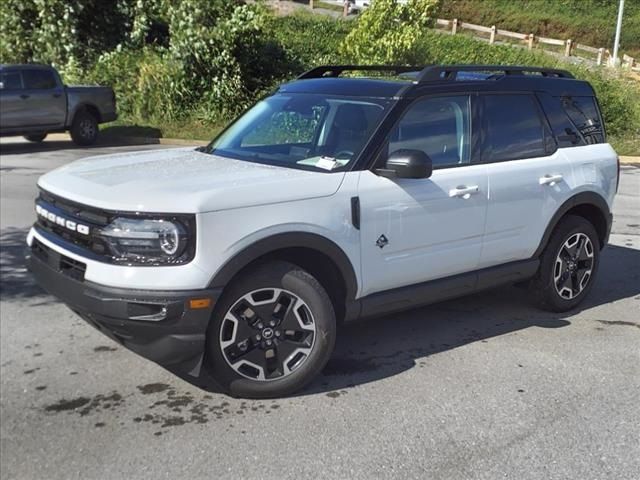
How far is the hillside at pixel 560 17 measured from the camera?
140 ft

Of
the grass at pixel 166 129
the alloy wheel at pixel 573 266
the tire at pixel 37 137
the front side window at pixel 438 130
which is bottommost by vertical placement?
the tire at pixel 37 137

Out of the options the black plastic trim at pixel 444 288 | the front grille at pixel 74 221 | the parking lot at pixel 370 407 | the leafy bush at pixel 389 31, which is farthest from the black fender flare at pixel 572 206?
the leafy bush at pixel 389 31

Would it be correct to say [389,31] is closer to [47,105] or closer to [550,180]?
[47,105]

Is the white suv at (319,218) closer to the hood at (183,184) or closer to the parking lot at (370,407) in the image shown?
the hood at (183,184)

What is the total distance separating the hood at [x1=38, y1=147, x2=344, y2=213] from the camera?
350cm

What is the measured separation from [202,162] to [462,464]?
236 centimetres

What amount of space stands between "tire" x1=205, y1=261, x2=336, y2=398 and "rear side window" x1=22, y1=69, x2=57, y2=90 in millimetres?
13632

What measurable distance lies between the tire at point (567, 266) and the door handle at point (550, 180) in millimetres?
375

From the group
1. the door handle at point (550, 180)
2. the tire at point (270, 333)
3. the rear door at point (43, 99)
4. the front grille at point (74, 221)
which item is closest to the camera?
the front grille at point (74, 221)

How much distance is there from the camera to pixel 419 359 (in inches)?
176

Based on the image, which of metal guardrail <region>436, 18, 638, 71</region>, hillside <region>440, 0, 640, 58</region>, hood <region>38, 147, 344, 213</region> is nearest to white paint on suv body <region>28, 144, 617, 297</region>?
hood <region>38, 147, 344, 213</region>

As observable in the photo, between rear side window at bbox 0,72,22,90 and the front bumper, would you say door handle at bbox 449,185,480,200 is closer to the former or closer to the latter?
the front bumper

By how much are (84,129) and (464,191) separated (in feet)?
45.5

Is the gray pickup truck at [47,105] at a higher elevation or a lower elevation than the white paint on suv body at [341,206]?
lower
